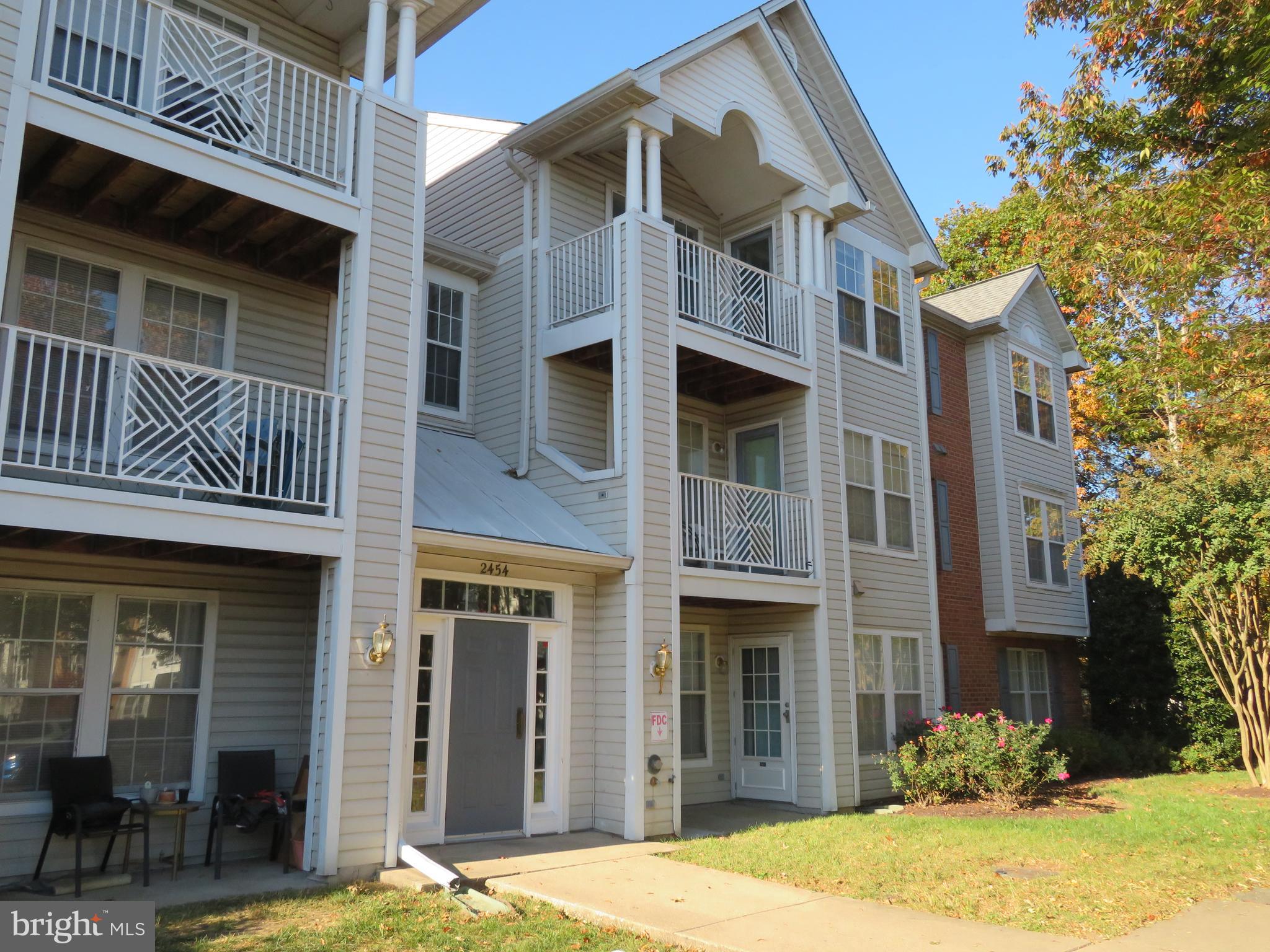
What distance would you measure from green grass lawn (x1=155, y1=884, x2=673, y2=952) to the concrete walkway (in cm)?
33

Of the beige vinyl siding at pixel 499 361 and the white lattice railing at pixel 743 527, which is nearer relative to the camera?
the white lattice railing at pixel 743 527

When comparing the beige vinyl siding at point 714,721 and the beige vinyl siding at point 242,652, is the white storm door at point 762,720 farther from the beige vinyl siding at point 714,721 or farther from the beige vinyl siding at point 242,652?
the beige vinyl siding at point 242,652

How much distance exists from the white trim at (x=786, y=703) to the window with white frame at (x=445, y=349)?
17.4ft

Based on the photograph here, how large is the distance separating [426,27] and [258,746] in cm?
789

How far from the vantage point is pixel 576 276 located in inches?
516

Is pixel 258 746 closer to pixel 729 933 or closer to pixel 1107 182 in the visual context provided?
pixel 729 933

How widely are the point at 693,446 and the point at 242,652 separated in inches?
283

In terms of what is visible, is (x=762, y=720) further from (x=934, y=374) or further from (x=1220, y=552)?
(x=934, y=374)

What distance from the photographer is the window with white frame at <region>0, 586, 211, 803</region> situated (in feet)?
27.8

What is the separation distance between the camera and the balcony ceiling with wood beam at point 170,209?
28.2ft

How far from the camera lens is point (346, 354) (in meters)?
9.40

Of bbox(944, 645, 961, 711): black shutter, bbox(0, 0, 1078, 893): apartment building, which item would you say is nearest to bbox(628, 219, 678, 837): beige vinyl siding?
bbox(0, 0, 1078, 893): apartment building

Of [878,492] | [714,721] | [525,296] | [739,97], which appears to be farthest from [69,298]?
[878,492]
